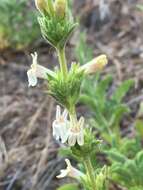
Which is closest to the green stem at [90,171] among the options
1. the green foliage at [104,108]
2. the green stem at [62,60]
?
the green stem at [62,60]

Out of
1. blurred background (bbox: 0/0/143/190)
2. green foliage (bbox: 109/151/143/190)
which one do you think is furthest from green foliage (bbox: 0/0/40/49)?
green foliage (bbox: 109/151/143/190)

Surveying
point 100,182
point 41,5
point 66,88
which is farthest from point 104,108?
point 41,5

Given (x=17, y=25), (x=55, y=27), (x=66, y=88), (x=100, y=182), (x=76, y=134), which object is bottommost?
(x=100, y=182)

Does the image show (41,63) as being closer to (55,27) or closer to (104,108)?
(104,108)

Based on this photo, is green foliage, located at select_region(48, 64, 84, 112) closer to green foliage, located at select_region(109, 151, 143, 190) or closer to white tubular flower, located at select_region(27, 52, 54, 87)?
white tubular flower, located at select_region(27, 52, 54, 87)

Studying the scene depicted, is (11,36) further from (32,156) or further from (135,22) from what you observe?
(32,156)

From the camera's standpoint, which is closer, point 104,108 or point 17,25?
point 104,108

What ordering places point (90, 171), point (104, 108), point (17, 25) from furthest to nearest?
point (17, 25)
point (104, 108)
point (90, 171)

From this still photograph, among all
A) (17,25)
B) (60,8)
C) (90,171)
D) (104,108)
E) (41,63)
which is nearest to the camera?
(60,8)
